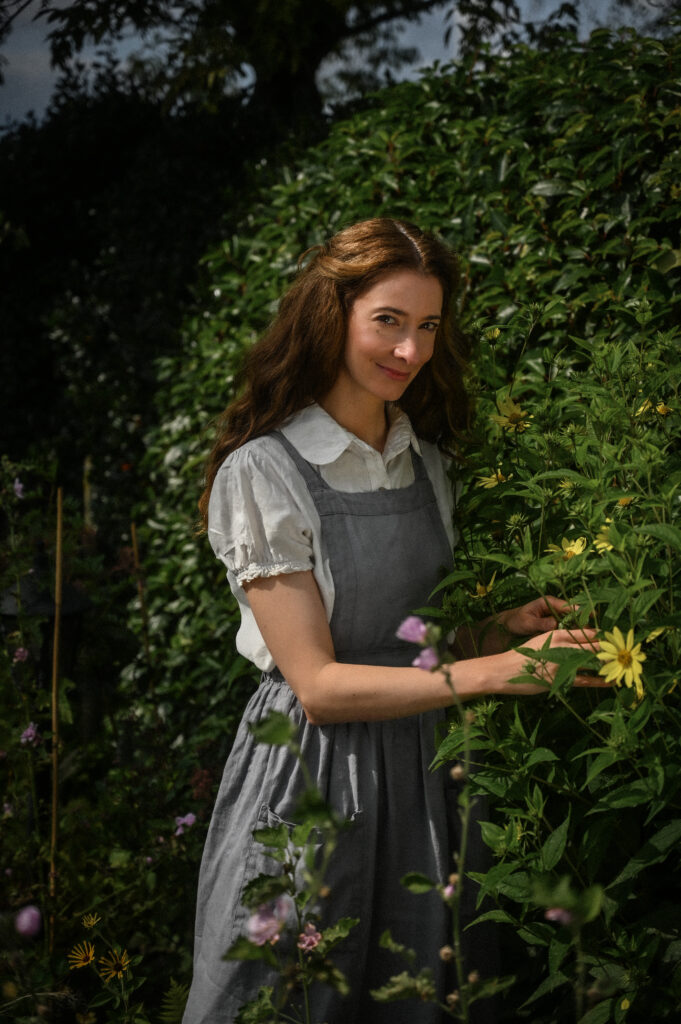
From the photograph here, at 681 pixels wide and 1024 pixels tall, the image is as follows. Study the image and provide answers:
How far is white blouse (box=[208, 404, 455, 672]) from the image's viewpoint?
143 centimetres

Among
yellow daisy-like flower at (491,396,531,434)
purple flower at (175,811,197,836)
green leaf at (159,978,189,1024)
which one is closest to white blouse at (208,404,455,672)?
yellow daisy-like flower at (491,396,531,434)

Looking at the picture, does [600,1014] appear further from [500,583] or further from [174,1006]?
[174,1006]

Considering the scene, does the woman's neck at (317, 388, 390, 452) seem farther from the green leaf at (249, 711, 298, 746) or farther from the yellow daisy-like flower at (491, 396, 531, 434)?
the green leaf at (249, 711, 298, 746)

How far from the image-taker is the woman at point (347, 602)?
1404mm

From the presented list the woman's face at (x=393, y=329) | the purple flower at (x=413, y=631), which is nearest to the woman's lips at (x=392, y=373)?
the woman's face at (x=393, y=329)

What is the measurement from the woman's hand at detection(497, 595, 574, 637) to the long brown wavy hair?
0.42 meters

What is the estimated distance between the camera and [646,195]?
1.98m

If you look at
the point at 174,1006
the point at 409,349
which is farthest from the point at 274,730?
the point at 174,1006

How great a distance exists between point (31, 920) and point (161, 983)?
149 centimetres

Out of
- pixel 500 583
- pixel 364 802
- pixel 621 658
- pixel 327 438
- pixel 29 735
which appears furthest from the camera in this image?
pixel 29 735

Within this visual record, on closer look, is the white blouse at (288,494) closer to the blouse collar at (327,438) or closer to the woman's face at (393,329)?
the blouse collar at (327,438)

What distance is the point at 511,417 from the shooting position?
1.45 metres

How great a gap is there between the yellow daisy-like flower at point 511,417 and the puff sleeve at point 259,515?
1.14 feet

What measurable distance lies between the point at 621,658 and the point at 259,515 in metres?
0.66
